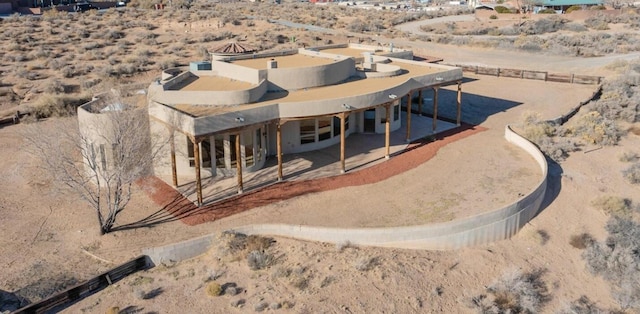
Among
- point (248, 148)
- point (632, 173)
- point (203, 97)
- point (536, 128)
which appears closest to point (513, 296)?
point (632, 173)

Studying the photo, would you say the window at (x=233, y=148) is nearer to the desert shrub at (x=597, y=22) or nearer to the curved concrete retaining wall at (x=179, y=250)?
the curved concrete retaining wall at (x=179, y=250)

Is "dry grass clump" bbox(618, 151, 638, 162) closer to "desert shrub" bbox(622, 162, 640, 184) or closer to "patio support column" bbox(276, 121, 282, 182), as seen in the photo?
"desert shrub" bbox(622, 162, 640, 184)

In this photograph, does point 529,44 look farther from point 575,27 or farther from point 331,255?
point 331,255

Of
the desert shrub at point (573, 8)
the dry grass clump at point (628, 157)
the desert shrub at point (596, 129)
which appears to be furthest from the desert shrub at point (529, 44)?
the dry grass clump at point (628, 157)

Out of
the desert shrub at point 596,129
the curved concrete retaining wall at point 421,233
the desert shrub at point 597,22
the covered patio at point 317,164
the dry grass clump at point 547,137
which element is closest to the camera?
the curved concrete retaining wall at point 421,233

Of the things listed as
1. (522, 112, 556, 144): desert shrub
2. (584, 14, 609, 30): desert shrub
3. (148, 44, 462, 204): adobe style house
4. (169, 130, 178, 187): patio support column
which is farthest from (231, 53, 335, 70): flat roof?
(584, 14, 609, 30): desert shrub

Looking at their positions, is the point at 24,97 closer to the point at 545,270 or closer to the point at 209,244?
the point at 209,244
